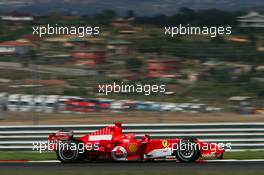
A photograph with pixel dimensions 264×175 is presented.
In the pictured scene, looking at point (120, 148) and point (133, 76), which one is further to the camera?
point (133, 76)

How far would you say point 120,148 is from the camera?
11.9 meters

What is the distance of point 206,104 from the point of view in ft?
48.9

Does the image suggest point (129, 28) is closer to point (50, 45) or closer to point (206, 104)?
point (50, 45)

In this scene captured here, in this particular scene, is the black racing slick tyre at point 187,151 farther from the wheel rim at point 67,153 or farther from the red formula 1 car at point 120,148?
the wheel rim at point 67,153

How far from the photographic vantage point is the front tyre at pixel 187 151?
11.6 metres

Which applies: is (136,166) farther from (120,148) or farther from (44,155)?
(44,155)

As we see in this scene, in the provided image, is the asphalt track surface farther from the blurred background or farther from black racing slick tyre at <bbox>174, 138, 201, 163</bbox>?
the blurred background

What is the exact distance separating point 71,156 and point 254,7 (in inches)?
314

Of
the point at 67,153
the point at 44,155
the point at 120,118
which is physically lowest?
the point at 44,155

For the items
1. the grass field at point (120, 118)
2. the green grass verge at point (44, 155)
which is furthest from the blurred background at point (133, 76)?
the green grass verge at point (44, 155)

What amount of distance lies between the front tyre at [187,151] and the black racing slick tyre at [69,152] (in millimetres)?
1836

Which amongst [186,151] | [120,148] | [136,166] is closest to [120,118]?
[120,148]

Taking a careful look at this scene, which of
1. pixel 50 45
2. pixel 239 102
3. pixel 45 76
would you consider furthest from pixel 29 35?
pixel 239 102

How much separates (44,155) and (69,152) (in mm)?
1900
